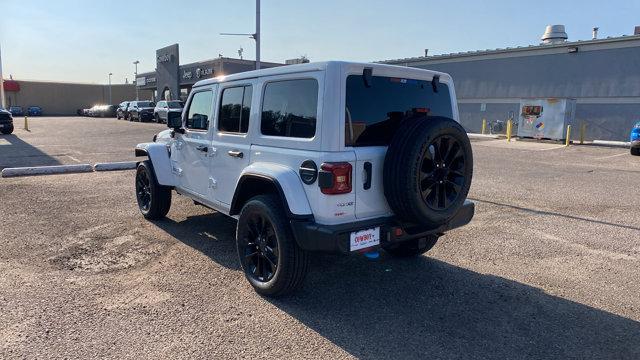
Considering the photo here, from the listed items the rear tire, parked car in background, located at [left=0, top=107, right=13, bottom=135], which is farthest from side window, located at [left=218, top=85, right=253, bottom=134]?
parked car in background, located at [left=0, top=107, right=13, bottom=135]

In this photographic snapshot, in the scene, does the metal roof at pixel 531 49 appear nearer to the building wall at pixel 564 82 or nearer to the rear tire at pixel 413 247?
the building wall at pixel 564 82

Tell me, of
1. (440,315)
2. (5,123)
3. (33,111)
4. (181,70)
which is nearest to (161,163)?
(440,315)

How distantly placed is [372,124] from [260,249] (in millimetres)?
1505

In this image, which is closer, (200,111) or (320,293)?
(320,293)

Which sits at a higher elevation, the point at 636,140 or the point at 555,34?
the point at 555,34

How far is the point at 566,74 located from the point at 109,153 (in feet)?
75.4

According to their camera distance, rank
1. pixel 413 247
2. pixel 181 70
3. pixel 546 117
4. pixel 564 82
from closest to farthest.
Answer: pixel 413 247 → pixel 546 117 → pixel 564 82 → pixel 181 70

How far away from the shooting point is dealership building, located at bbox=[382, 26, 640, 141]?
22.8 meters

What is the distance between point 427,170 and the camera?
380 cm

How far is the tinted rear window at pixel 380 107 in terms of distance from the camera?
3715 mm

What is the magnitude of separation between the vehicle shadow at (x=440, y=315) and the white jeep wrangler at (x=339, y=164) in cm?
48

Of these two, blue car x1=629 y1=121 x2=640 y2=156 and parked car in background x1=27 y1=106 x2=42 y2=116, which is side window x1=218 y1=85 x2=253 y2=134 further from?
parked car in background x1=27 y1=106 x2=42 y2=116

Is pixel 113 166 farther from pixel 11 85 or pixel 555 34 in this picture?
pixel 11 85

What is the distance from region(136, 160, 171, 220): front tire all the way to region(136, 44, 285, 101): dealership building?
100ft
